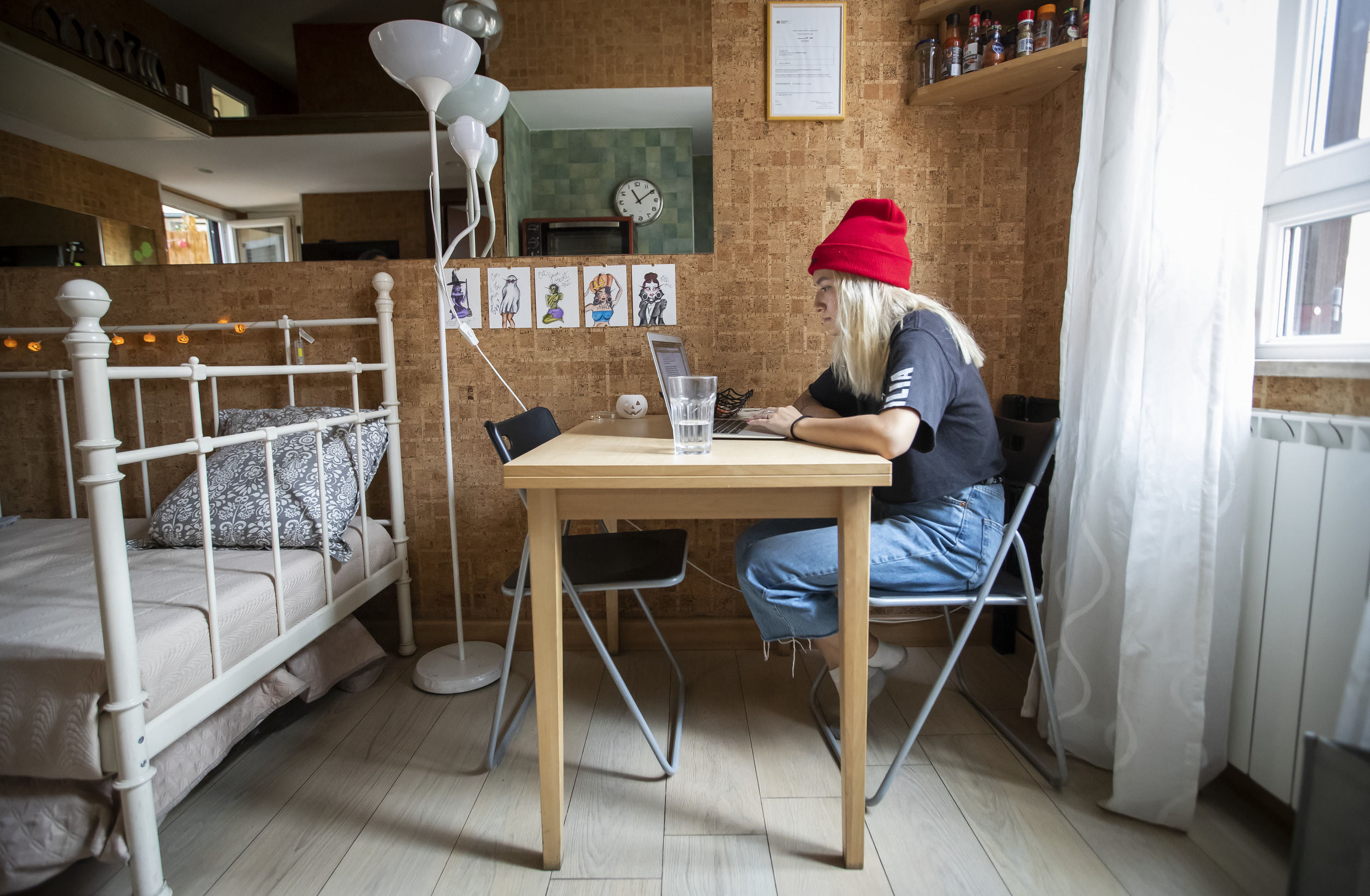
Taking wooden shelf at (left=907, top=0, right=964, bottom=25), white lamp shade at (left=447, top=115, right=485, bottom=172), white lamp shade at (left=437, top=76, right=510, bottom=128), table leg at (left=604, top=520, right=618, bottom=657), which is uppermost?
wooden shelf at (left=907, top=0, right=964, bottom=25)

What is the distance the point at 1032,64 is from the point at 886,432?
123cm

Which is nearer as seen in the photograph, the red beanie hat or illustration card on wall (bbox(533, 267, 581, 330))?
the red beanie hat

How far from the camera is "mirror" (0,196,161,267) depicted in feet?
6.78

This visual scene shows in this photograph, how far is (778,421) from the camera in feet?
4.61

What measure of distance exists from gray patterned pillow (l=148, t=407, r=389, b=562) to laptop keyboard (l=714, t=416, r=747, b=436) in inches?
40.9

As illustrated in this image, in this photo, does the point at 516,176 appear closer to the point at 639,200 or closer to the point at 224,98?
the point at 639,200

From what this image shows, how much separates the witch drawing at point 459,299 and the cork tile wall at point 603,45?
0.60m

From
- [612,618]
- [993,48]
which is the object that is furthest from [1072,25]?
[612,618]

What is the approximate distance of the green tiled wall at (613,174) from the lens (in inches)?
78.9

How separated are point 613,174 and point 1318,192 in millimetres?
1622

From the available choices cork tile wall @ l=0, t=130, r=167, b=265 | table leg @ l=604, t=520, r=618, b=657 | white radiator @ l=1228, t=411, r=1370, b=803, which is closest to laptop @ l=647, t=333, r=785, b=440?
table leg @ l=604, t=520, r=618, b=657

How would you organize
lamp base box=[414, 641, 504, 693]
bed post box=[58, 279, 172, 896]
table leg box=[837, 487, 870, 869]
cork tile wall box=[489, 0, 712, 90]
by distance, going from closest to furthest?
bed post box=[58, 279, 172, 896] → table leg box=[837, 487, 870, 869] → lamp base box=[414, 641, 504, 693] → cork tile wall box=[489, 0, 712, 90]

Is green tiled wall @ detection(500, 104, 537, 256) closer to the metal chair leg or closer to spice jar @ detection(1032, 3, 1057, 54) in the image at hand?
the metal chair leg

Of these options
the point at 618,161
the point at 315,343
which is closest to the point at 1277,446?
the point at 618,161
